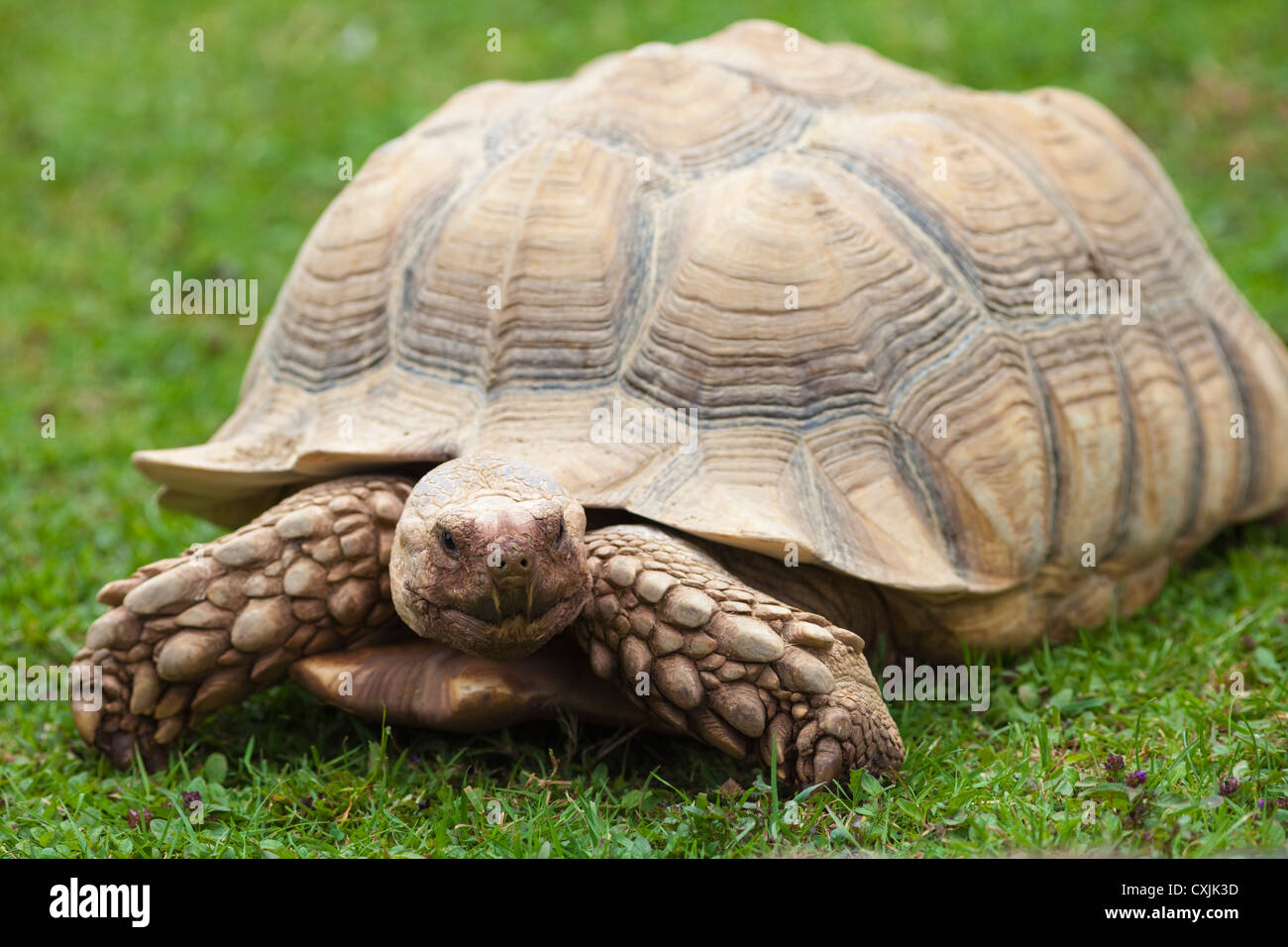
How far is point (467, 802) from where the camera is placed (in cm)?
300

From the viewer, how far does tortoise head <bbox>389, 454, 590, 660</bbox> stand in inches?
108

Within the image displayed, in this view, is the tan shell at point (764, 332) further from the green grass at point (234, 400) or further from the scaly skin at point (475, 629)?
the green grass at point (234, 400)

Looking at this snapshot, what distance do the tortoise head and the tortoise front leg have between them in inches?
5.0

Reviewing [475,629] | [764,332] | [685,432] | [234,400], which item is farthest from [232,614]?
[234,400]

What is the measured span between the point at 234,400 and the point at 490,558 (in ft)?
10.9

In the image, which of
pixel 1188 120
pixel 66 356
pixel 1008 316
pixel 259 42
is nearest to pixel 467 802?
pixel 1008 316

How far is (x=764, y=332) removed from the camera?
3.35 meters

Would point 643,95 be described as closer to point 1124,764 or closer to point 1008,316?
point 1008,316

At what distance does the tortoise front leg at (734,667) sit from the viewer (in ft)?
9.53

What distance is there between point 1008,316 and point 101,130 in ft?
19.5

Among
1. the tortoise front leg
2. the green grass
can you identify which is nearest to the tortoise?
the tortoise front leg

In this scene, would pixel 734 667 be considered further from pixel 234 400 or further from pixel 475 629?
pixel 234 400

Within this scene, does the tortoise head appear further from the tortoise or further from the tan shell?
the tan shell

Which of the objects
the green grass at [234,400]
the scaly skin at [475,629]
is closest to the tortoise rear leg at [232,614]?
the scaly skin at [475,629]
